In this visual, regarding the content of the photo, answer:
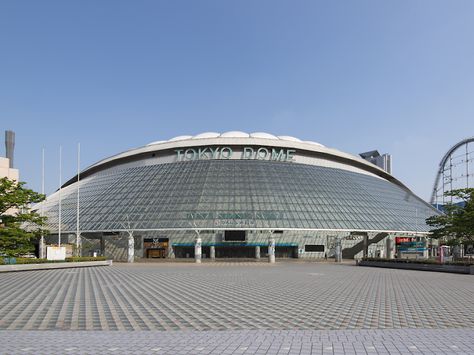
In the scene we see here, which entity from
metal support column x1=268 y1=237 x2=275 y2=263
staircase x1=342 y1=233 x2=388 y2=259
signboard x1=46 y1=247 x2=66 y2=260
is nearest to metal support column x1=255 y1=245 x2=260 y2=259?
metal support column x1=268 y1=237 x2=275 y2=263

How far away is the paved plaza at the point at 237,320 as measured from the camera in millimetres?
11195

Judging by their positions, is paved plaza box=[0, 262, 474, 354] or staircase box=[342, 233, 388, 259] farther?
staircase box=[342, 233, 388, 259]

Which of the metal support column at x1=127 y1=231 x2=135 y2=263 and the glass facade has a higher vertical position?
the glass facade

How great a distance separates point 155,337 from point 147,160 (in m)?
77.6

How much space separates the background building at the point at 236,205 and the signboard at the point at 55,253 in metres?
12.7

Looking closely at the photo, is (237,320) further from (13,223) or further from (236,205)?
(236,205)

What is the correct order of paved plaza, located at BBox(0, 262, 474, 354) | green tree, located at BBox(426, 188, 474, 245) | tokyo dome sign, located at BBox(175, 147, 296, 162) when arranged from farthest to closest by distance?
tokyo dome sign, located at BBox(175, 147, 296, 162) < green tree, located at BBox(426, 188, 474, 245) < paved plaza, located at BBox(0, 262, 474, 354)

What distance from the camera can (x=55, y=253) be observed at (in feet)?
164

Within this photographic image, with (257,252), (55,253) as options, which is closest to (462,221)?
(257,252)

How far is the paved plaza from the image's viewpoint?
11.2m

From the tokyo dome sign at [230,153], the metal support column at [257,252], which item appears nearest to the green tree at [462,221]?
the metal support column at [257,252]

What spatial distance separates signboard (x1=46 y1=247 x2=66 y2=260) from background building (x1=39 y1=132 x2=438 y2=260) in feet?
41.7

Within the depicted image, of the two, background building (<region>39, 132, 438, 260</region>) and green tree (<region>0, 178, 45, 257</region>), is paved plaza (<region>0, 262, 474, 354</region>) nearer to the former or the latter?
green tree (<region>0, 178, 45, 257</region>)

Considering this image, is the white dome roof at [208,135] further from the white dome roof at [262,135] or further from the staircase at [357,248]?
the staircase at [357,248]
